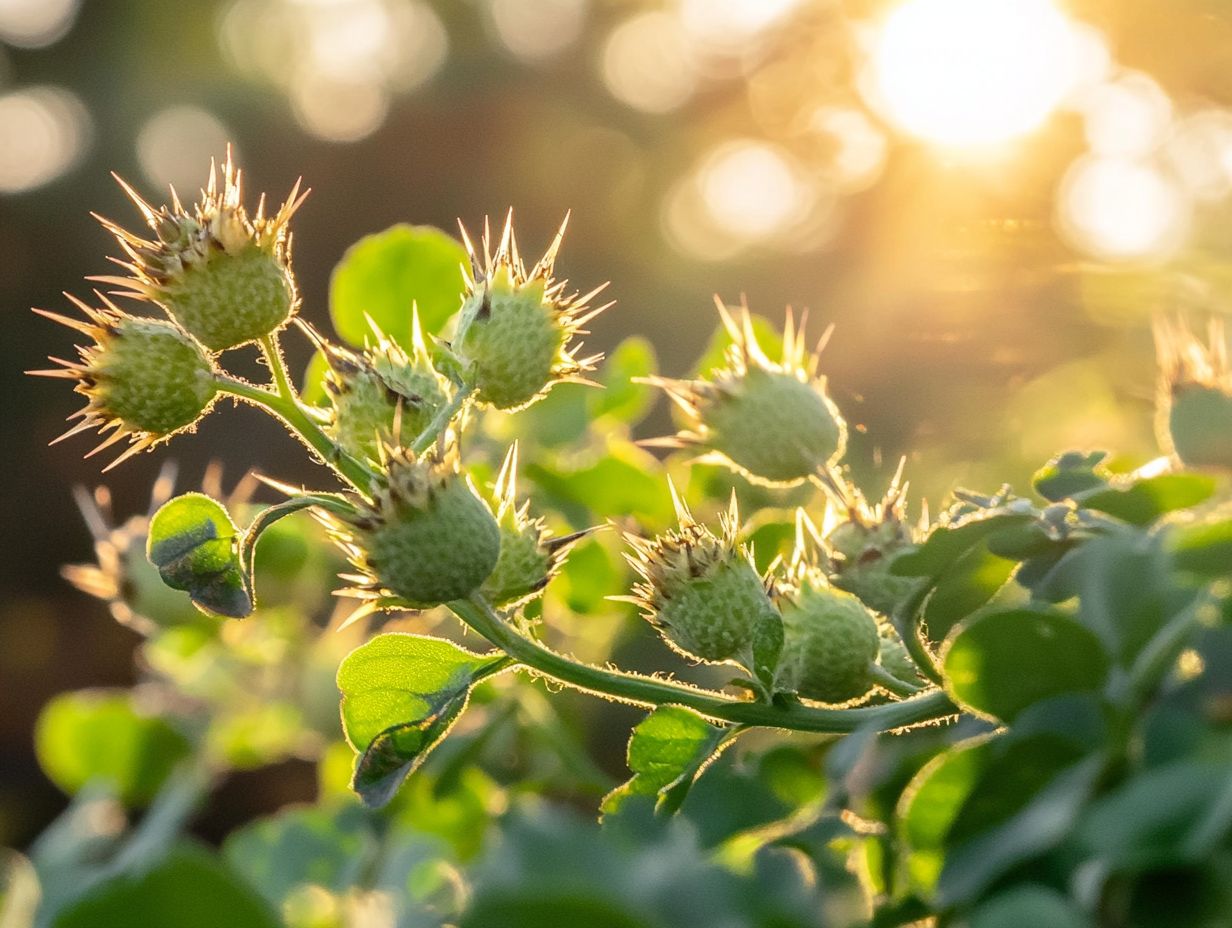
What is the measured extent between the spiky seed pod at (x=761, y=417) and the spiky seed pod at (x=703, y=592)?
19 centimetres

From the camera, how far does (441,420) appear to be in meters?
1.25

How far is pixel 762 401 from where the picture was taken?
58.8 inches

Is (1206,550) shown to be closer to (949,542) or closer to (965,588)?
(949,542)

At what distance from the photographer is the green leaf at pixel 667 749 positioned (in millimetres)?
1190

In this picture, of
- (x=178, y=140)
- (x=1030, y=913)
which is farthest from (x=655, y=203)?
(x=1030, y=913)

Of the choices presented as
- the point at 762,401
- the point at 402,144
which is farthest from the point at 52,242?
the point at 762,401

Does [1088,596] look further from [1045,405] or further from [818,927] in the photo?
[1045,405]

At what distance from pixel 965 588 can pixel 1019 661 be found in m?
0.27

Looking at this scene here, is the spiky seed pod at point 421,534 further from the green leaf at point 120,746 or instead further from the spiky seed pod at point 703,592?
the green leaf at point 120,746

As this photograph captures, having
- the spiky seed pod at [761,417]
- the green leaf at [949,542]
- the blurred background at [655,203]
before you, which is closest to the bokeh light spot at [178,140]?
the blurred background at [655,203]

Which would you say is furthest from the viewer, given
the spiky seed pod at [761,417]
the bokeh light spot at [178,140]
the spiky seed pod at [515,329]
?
the bokeh light spot at [178,140]

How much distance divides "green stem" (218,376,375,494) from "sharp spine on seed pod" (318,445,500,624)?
25 millimetres

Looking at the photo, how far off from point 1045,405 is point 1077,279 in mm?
361

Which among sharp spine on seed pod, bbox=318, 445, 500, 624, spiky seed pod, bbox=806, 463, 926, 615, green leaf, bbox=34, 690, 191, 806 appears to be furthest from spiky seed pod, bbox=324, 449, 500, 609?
green leaf, bbox=34, 690, 191, 806
